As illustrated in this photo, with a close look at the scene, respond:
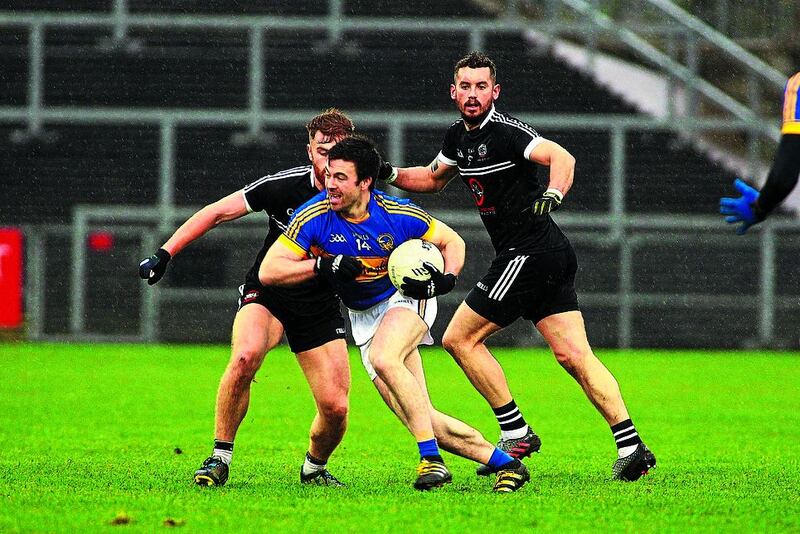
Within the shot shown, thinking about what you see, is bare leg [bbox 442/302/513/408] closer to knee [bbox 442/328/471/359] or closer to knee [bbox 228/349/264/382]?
knee [bbox 442/328/471/359]

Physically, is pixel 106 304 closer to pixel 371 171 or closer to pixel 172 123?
pixel 172 123

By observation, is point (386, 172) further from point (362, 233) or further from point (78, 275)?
point (78, 275)

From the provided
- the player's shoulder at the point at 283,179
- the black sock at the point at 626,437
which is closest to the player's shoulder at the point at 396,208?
the player's shoulder at the point at 283,179

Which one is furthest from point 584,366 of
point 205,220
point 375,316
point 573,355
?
point 205,220

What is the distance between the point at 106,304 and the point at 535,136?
1428cm

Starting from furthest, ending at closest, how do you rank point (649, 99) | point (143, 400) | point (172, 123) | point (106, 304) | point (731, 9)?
1. point (649, 99)
2. point (731, 9)
3. point (172, 123)
4. point (106, 304)
5. point (143, 400)

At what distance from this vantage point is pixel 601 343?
69.6 feet

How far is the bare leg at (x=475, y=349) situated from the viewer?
7.86 metres

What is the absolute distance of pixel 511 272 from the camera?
788 cm

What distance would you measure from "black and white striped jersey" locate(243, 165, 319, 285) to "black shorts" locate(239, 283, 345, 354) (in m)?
0.22

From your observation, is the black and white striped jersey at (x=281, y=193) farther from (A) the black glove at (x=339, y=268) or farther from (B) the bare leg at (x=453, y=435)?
(B) the bare leg at (x=453, y=435)

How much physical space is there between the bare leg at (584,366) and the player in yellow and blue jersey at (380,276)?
2.70ft

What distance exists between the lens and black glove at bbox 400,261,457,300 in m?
6.88

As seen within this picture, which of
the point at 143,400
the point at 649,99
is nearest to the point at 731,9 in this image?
the point at 649,99
